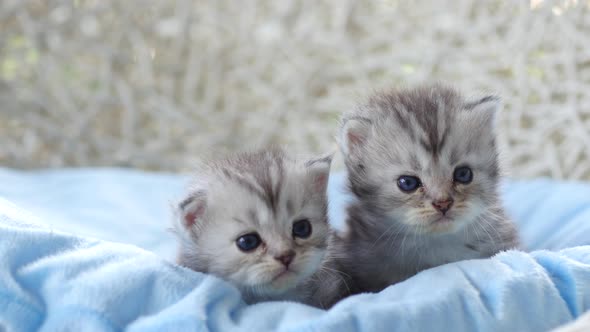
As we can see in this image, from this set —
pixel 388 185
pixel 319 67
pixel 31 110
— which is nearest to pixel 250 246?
pixel 388 185

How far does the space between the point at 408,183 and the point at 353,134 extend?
0.79 ft

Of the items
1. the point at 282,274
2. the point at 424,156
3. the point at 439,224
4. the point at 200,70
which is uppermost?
the point at 424,156

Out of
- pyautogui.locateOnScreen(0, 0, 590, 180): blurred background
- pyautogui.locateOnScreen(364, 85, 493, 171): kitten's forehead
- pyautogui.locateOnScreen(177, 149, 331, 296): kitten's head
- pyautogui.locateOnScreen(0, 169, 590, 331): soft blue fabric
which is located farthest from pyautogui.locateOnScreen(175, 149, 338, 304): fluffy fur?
pyautogui.locateOnScreen(0, 0, 590, 180): blurred background

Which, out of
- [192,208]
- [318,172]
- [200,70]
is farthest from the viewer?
[200,70]

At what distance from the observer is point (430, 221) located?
1.70 meters

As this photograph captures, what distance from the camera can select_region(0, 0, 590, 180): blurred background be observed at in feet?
10.6

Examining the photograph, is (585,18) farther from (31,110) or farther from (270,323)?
(31,110)

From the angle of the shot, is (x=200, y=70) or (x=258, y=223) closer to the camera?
(x=258, y=223)

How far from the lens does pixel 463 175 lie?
1.78 metres

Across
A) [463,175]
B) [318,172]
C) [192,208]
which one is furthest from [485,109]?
[192,208]

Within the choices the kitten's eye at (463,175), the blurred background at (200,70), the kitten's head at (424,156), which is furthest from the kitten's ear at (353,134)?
the blurred background at (200,70)

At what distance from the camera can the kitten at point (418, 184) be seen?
5.66 ft

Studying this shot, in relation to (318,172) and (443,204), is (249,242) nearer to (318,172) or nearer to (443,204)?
(318,172)

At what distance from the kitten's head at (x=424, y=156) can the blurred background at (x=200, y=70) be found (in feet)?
4.15
